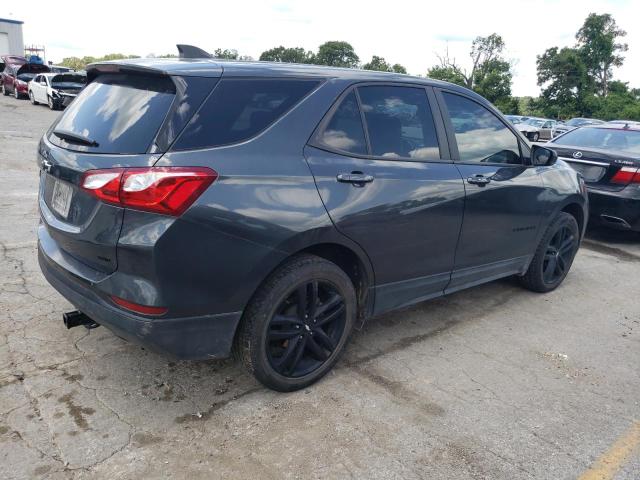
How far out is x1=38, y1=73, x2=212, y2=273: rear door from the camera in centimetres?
248

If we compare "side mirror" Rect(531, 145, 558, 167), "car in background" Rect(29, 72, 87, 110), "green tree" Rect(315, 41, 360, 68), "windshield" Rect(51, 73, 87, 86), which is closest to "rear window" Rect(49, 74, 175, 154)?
"side mirror" Rect(531, 145, 558, 167)

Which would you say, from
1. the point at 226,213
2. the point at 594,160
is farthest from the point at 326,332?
the point at 594,160

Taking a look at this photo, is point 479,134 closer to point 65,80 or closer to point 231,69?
point 231,69

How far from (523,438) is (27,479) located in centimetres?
236

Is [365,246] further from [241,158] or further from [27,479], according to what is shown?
[27,479]

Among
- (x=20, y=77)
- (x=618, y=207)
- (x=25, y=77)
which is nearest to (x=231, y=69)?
(x=618, y=207)

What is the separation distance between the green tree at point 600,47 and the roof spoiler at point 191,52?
61.7 m

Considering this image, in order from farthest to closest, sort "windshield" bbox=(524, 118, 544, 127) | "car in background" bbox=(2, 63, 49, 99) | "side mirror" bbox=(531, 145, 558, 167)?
"windshield" bbox=(524, 118, 544, 127), "car in background" bbox=(2, 63, 49, 99), "side mirror" bbox=(531, 145, 558, 167)

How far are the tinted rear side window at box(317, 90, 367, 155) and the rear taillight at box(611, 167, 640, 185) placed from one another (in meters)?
4.79

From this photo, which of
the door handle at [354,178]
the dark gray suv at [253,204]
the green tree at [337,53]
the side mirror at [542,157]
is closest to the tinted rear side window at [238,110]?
the dark gray suv at [253,204]

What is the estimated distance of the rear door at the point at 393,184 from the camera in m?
2.97

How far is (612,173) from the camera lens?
6586 mm

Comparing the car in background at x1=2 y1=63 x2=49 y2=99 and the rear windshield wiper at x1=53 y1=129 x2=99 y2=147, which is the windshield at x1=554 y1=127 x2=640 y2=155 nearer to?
the rear windshield wiper at x1=53 y1=129 x2=99 y2=147

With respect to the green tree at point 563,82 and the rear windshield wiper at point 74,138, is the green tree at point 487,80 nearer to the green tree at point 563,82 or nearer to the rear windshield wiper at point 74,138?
the green tree at point 563,82
